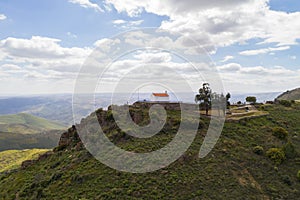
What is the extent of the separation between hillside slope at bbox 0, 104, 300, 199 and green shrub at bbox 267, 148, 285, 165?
0.56 m

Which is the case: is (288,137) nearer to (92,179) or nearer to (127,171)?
(127,171)

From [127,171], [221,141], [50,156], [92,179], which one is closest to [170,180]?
[127,171]

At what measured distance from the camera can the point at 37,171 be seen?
166ft

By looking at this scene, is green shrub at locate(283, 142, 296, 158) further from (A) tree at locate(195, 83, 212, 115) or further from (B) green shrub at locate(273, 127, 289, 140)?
(A) tree at locate(195, 83, 212, 115)

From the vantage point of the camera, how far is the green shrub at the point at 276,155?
40.8m

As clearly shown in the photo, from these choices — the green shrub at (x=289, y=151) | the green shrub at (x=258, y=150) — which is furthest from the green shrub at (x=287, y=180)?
the green shrub at (x=289, y=151)

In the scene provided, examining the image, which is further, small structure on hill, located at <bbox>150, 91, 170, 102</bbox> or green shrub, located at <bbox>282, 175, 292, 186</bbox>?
small structure on hill, located at <bbox>150, 91, 170, 102</bbox>

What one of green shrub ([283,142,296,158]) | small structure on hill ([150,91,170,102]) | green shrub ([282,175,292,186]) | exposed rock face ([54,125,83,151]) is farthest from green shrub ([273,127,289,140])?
exposed rock face ([54,125,83,151])

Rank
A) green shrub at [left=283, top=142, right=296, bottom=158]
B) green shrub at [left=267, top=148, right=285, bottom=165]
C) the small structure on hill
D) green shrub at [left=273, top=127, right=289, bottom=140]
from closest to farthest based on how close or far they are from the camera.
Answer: green shrub at [left=267, top=148, right=285, bottom=165] < green shrub at [left=283, top=142, right=296, bottom=158] < green shrub at [left=273, top=127, right=289, bottom=140] < the small structure on hill

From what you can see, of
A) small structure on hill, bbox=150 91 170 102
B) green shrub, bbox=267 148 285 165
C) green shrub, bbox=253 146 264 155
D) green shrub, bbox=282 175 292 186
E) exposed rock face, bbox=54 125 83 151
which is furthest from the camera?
small structure on hill, bbox=150 91 170 102

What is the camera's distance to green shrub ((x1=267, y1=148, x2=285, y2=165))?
4081 cm

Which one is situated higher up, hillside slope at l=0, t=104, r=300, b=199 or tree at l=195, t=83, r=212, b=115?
tree at l=195, t=83, r=212, b=115

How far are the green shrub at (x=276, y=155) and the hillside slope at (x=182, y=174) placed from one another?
1.84 ft

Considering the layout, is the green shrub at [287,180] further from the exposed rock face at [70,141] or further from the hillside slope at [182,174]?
the exposed rock face at [70,141]
